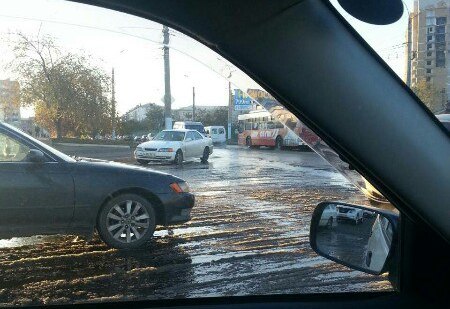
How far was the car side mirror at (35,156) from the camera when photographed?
10.1ft

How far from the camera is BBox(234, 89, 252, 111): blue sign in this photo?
2453 millimetres

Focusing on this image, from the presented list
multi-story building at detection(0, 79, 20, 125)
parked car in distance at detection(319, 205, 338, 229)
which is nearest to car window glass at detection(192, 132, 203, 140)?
parked car in distance at detection(319, 205, 338, 229)

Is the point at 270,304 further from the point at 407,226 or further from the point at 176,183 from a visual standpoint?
the point at 176,183

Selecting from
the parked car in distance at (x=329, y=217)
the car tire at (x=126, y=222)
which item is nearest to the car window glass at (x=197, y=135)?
the car tire at (x=126, y=222)

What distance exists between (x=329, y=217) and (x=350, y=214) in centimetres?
13

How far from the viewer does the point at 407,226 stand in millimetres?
2434

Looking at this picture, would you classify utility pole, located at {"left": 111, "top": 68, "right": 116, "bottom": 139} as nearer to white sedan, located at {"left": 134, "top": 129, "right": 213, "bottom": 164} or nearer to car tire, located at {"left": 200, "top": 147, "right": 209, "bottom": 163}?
white sedan, located at {"left": 134, "top": 129, "right": 213, "bottom": 164}

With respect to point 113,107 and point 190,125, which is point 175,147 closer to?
point 190,125

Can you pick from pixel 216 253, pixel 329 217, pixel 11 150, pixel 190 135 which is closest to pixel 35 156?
pixel 11 150

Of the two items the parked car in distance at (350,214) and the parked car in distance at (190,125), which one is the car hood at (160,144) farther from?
the parked car in distance at (350,214)

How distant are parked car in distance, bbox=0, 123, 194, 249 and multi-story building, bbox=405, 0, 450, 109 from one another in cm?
170

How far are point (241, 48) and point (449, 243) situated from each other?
1.18 m

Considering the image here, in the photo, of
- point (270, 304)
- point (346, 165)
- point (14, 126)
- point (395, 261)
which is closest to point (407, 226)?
point (395, 261)

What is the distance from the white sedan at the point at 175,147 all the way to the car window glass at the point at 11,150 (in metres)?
0.63
